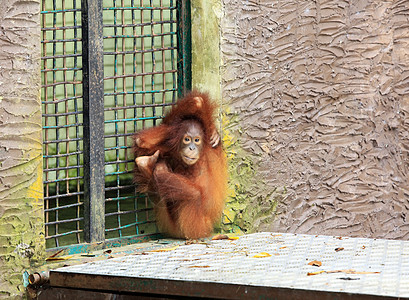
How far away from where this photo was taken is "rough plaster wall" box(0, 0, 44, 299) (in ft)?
8.02

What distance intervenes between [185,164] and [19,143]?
0.74m

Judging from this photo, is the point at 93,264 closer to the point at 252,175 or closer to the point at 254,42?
the point at 252,175

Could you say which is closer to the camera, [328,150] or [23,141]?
[23,141]

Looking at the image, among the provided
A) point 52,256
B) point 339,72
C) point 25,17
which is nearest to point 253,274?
point 52,256

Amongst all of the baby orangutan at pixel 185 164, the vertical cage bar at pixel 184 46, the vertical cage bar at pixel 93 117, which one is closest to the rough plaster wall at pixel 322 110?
the vertical cage bar at pixel 184 46

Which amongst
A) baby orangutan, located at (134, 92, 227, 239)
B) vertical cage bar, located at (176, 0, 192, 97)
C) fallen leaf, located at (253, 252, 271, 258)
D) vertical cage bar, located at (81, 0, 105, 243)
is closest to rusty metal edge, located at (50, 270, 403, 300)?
fallen leaf, located at (253, 252, 271, 258)

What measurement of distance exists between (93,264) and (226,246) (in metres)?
0.56

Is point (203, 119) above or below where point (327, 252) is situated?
above

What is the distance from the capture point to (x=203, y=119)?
2904 mm

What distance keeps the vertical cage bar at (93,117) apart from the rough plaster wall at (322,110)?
67cm

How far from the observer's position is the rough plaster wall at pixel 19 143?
244cm

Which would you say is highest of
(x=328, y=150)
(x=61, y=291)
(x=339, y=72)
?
(x=339, y=72)

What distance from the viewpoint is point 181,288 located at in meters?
2.05

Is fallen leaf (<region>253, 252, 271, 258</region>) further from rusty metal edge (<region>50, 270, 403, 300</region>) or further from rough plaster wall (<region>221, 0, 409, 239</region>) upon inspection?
rough plaster wall (<region>221, 0, 409, 239</region>)
